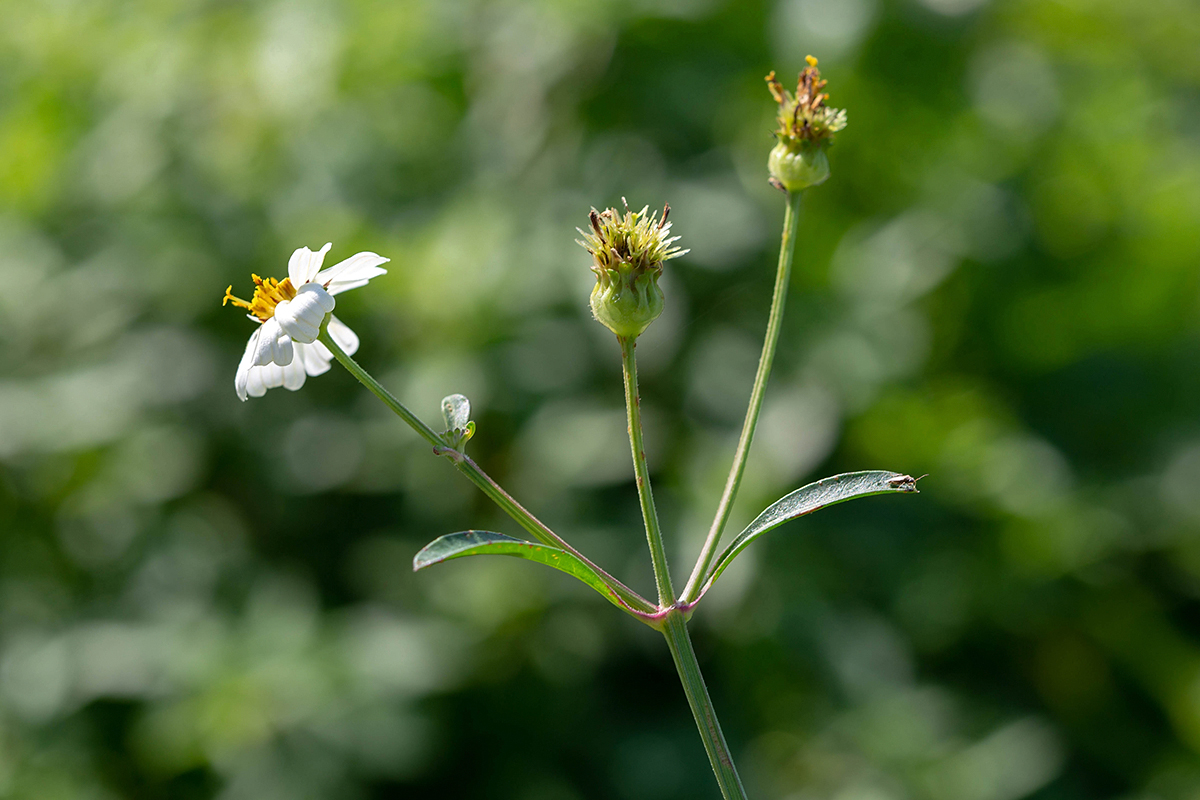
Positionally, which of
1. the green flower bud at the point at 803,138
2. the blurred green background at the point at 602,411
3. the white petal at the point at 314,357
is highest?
the blurred green background at the point at 602,411

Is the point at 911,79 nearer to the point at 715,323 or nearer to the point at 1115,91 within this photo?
the point at 1115,91

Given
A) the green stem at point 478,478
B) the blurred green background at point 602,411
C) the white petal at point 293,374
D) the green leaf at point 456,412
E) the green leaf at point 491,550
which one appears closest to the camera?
the green leaf at point 491,550

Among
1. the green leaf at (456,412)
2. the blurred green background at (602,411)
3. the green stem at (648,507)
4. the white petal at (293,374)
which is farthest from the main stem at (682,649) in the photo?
the blurred green background at (602,411)

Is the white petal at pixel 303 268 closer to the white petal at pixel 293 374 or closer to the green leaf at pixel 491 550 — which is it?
the white petal at pixel 293 374

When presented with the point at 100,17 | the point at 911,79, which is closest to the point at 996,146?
the point at 911,79

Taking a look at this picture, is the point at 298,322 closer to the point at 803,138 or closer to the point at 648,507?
the point at 648,507

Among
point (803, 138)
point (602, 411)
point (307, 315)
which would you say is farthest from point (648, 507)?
point (602, 411)

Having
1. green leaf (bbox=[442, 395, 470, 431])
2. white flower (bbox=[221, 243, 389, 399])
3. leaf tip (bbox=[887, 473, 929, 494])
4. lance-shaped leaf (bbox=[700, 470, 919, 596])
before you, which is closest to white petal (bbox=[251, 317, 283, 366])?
white flower (bbox=[221, 243, 389, 399])
